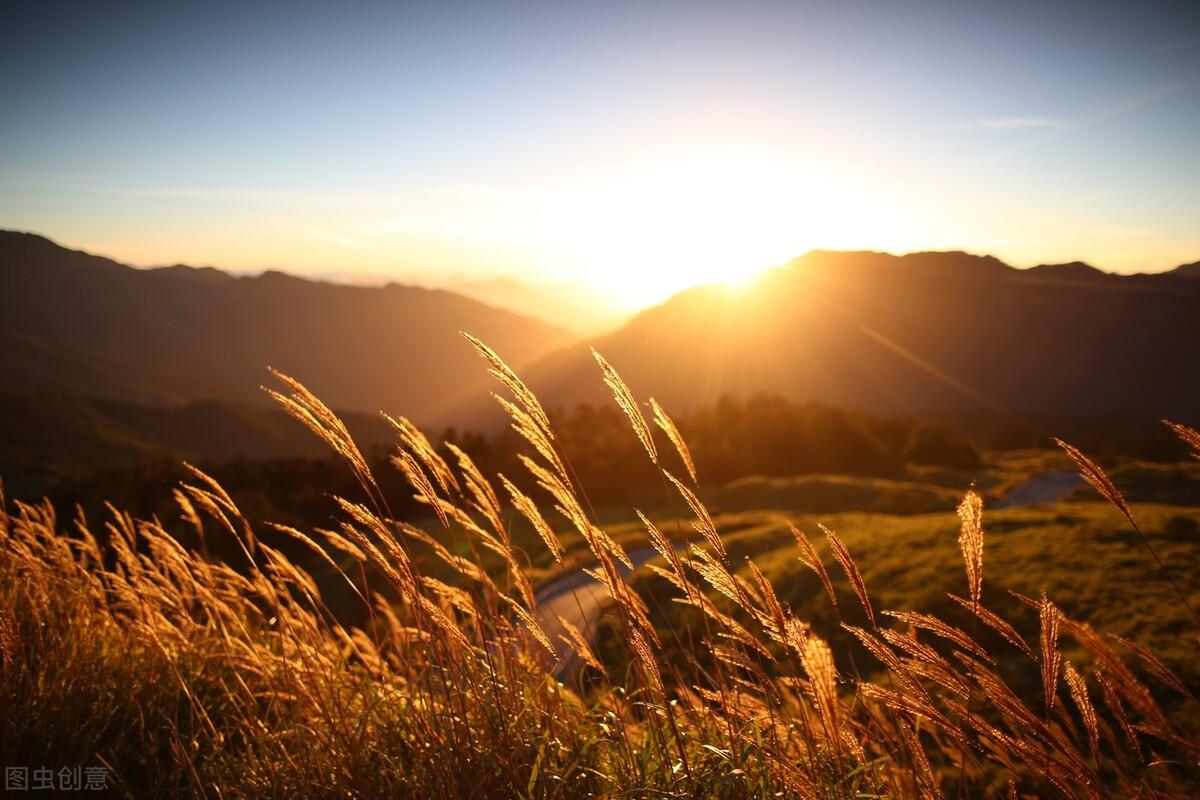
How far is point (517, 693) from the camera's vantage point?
9.85 ft

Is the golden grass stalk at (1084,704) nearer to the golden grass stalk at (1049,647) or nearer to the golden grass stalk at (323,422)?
the golden grass stalk at (1049,647)

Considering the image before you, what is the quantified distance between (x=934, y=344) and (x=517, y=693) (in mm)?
196279

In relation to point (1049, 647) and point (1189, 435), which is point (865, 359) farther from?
point (1049, 647)

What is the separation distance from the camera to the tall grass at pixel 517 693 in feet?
6.16

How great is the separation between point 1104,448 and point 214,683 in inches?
2766

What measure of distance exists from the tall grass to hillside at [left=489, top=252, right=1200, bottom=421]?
429 ft

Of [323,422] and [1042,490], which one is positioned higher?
[323,422]

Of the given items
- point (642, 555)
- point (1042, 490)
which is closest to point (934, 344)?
point (1042, 490)

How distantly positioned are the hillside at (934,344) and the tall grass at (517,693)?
131m

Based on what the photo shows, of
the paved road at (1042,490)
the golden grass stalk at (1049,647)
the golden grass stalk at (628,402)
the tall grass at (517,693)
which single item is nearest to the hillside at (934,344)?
the paved road at (1042,490)

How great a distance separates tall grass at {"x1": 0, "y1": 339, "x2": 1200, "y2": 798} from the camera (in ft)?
6.16

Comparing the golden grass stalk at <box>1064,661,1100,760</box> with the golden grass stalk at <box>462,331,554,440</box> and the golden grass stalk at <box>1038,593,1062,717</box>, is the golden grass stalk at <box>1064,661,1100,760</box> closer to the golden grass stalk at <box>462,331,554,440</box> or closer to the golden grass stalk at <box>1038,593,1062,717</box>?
the golden grass stalk at <box>1038,593,1062,717</box>

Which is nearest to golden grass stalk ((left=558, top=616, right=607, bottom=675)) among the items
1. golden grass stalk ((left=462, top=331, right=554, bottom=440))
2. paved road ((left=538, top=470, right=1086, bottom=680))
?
golden grass stalk ((left=462, top=331, right=554, bottom=440))

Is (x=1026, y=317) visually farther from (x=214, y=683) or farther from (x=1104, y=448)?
(x=214, y=683)
